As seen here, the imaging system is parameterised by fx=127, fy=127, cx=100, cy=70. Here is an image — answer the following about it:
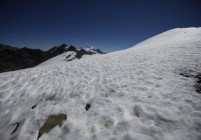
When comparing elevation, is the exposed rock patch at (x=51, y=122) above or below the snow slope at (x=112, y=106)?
below

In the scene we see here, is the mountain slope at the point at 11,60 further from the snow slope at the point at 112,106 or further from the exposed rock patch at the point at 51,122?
the exposed rock patch at the point at 51,122

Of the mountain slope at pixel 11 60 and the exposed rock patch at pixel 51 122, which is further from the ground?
the exposed rock patch at pixel 51 122

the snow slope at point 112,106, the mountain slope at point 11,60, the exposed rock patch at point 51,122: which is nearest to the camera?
the snow slope at point 112,106

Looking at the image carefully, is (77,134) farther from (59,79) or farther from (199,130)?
(59,79)

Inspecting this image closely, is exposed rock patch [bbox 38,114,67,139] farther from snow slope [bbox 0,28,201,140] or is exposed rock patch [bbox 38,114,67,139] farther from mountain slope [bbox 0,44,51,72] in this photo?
mountain slope [bbox 0,44,51,72]

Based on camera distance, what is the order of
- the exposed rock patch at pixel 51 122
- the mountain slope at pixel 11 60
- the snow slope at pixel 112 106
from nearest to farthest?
the snow slope at pixel 112 106 → the exposed rock patch at pixel 51 122 → the mountain slope at pixel 11 60

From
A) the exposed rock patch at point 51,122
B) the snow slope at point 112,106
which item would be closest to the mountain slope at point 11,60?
the snow slope at point 112,106

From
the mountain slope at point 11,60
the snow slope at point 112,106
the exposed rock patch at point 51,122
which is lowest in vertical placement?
the mountain slope at point 11,60

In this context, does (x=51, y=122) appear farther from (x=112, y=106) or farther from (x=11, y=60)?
(x=11, y=60)

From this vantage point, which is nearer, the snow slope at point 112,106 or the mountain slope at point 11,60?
the snow slope at point 112,106

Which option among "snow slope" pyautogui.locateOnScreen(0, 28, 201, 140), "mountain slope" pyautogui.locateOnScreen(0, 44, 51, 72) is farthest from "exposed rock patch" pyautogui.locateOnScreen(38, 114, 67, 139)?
"mountain slope" pyautogui.locateOnScreen(0, 44, 51, 72)

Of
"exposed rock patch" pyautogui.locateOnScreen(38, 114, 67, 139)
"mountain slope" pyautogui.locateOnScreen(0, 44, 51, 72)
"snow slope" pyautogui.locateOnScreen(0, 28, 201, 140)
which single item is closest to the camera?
"snow slope" pyautogui.locateOnScreen(0, 28, 201, 140)

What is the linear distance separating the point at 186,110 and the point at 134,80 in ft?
9.59

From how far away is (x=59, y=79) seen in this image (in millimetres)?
8180
